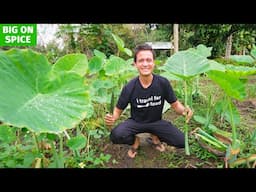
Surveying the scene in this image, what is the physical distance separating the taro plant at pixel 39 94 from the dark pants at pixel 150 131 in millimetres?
658

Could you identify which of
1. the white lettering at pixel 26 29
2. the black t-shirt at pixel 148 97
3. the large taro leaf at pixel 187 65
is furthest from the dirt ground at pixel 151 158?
the white lettering at pixel 26 29

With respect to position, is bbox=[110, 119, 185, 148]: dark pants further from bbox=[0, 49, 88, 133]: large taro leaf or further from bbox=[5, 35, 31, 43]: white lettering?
bbox=[5, 35, 31, 43]: white lettering

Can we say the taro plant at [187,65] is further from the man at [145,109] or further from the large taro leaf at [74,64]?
the large taro leaf at [74,64]

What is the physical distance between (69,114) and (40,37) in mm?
5548

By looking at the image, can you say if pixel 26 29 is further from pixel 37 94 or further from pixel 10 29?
pixel 37 94

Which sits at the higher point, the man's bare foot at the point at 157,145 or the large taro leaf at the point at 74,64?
the large taro leaf at the point at 74,64

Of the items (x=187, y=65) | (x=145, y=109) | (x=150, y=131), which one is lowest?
(x=150, y=131)

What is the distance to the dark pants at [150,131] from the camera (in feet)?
6.33

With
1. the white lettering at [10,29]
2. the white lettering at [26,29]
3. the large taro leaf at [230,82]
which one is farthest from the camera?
the white lettering at [26,29]

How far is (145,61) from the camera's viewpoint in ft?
5.73

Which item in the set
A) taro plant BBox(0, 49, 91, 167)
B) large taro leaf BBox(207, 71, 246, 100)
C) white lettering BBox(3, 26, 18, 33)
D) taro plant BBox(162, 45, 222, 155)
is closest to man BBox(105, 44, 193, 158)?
taro plant BBox(162, 45, 222, 155)

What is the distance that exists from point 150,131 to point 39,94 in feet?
2.90

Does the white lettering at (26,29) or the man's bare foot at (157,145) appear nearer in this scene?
the man's bare foot at (157,145)

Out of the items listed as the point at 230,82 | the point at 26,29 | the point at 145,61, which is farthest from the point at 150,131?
the point at 26,29
